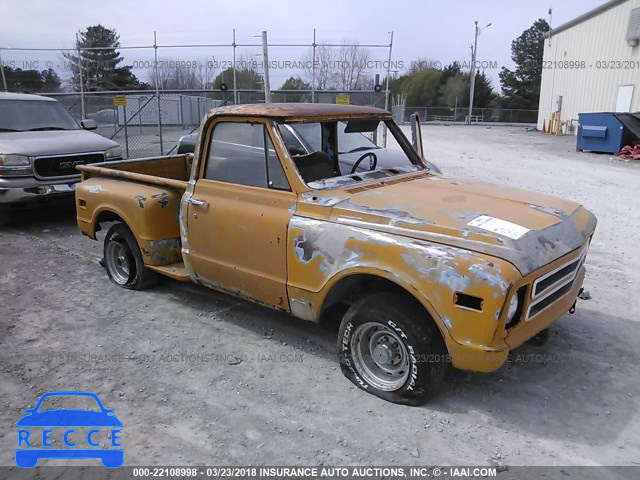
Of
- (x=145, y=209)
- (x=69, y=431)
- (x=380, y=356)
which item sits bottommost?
(x=69, y=431)

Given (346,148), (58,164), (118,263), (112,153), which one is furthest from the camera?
(112,153)

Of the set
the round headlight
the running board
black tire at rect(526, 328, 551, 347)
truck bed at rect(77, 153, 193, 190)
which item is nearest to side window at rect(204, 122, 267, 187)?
truck bed at rect(77, 153, 193, 190)

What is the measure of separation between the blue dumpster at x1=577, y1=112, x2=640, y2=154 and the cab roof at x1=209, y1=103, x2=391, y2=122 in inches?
676

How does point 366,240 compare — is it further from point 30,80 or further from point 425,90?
point 425,90

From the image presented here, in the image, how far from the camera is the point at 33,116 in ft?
29.9

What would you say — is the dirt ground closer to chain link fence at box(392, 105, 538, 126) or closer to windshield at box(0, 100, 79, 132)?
windshield at box(0, 100, 79, 132)

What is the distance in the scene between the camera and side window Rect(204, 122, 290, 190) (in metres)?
4.17

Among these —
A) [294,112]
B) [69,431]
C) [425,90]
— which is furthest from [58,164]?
[425,90]

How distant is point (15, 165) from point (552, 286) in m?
7.42

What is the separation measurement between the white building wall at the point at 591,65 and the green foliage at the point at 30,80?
84.0ft

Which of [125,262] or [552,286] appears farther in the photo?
Result: [125,262]

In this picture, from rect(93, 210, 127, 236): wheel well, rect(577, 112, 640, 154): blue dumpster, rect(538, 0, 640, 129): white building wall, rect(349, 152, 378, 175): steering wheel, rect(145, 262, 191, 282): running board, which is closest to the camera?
rect(349, 152, 378, 175): steering wheel

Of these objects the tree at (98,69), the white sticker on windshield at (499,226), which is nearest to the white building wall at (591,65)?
the tree at (98,69)

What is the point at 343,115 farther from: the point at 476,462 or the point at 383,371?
the point at 476,462
